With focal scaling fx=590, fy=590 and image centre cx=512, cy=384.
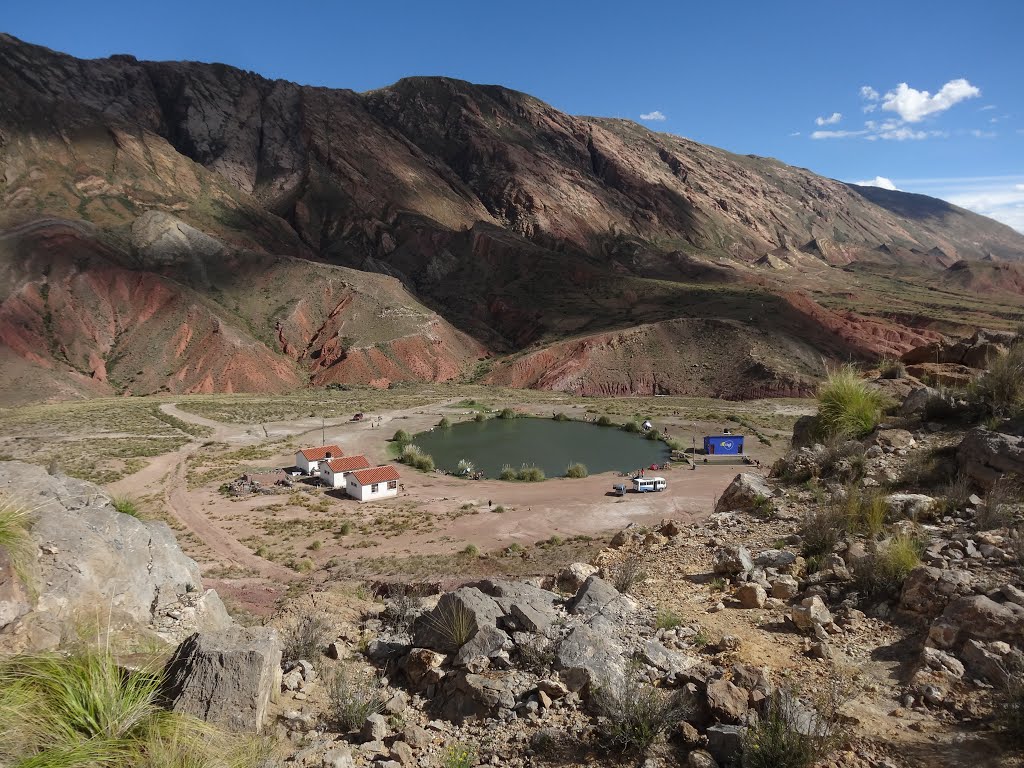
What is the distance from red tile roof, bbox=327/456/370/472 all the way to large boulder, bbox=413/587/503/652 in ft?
84.9

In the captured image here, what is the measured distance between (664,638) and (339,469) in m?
27.9

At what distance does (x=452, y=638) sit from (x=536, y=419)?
47.6m

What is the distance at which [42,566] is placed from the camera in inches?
239

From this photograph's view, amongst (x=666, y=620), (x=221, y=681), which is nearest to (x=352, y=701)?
(x=221, y=681)

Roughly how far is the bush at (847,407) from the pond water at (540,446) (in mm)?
26696

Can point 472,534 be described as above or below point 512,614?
below

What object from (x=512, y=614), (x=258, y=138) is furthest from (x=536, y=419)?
(x=258, y=138)

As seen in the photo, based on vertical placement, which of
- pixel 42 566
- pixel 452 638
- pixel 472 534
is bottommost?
pixel 472 534

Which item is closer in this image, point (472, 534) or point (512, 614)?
point (512, 614)

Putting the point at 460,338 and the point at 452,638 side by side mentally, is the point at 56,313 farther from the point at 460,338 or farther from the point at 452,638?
the point at 452,638

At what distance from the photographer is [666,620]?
6.12 m

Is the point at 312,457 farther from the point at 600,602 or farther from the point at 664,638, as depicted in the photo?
the point at 664,638

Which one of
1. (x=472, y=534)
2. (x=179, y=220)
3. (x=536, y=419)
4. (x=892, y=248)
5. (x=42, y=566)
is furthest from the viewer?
(x=892, y=248)

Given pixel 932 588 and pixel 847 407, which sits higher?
pixel 847 407
